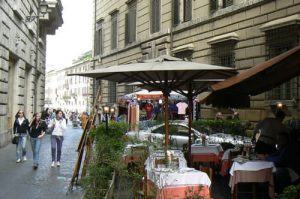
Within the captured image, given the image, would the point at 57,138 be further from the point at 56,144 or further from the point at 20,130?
the point at 20,130

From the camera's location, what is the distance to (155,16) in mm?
26656

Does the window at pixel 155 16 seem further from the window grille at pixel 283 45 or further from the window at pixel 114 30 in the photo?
the window grille at pixel 283 45

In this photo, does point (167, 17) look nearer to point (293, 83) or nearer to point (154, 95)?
point (154, 95)

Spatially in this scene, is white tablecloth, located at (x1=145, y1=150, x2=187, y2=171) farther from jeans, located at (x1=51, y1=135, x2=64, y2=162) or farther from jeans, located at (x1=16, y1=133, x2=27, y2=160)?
jeans, located at (x1=16, y1=133, x2=27, y2=160)

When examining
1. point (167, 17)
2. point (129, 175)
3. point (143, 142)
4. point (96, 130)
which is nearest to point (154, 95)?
point (167, 17)

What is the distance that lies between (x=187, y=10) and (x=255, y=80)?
13259 millimetres

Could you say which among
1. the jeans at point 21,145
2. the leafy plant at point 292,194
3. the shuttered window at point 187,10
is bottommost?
the jeans at point 21,145

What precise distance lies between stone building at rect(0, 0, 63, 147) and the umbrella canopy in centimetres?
1030

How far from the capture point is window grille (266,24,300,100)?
608 inches

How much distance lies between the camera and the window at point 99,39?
37688 mm

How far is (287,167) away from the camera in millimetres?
8336

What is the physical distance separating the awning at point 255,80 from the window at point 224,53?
5629 mm

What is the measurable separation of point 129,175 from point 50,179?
16.0 ft

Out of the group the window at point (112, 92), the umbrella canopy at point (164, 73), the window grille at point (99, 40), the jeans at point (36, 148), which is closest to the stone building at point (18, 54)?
the window grille at point (99, 40)
